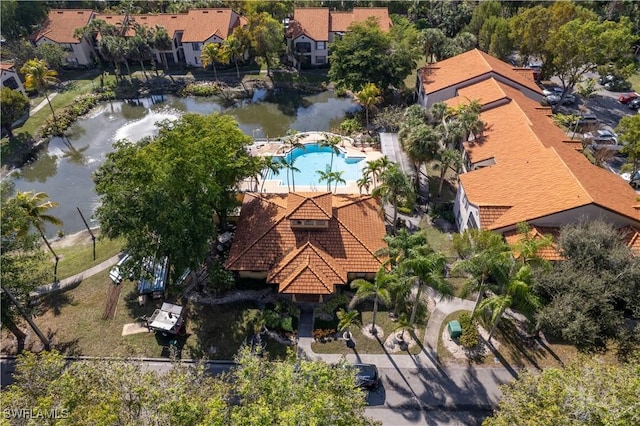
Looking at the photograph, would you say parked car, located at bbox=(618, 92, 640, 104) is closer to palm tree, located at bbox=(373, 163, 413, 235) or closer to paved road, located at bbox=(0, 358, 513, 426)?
palm tree, located at bbox=(373, 163, 413, 235)

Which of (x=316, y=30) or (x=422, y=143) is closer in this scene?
(x=422, y=143)

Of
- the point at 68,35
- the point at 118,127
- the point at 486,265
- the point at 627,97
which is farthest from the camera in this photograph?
the point at 68,35

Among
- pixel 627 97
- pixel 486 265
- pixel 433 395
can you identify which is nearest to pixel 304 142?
pixel 486 265

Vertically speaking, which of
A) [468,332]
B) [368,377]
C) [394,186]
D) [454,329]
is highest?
[394,186]

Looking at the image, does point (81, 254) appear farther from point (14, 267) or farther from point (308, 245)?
point (308, 245)

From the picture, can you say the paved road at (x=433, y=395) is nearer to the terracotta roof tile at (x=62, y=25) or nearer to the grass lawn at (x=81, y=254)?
the grass lawn at (x=81, y=254)

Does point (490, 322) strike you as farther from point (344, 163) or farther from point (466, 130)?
point (344, 163)

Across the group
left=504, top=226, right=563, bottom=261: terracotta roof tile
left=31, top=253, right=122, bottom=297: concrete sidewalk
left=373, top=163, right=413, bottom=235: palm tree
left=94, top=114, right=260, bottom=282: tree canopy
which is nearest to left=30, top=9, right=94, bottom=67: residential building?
left=31, top=253, right=122, bottom=297: concrete sidewalk
